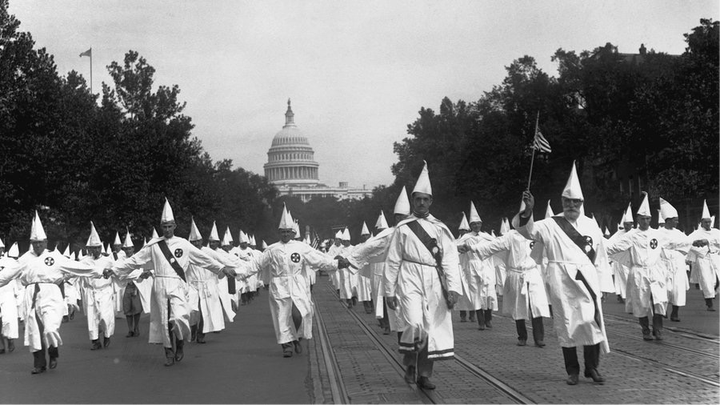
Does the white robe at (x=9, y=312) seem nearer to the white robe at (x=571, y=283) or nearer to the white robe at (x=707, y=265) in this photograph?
the white robe at (x=571, y=283)

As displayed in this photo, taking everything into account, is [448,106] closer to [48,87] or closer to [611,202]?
[611,202]

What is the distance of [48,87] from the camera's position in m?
39.7

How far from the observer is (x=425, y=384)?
10414 millimetres

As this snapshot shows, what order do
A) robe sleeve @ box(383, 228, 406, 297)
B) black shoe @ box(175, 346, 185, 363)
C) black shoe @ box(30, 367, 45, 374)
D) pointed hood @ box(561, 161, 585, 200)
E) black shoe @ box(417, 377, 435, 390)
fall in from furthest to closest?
black shoe @ box(175, 346, 185, 363)
black shoe @ box(30, 367, 45, 374)
pointed hood @ box(561, 161, 585, 200)
robe sleeve @ box(383, 228, 406, 297)
black shoe @ box(417, 377, 435, 390)

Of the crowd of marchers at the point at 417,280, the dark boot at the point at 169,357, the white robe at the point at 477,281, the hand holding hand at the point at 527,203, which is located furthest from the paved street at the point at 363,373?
the hand holding hand at the point at 527,203

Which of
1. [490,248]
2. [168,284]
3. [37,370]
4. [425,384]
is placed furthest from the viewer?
[490,248]

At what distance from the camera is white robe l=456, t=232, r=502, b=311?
1914cm

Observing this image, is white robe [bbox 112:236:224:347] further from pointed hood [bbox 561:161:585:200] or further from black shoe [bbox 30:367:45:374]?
pointed hood [bbox 561:161:585:200]

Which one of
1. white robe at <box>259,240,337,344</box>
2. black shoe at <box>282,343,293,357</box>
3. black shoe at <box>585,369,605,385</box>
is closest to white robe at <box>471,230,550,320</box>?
white robe at <box>259,240,337,344</box>

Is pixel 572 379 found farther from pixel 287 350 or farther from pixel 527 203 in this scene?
pixel 287 350

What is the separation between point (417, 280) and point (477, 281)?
9.47 meters

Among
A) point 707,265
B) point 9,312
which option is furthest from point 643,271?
point 9,312

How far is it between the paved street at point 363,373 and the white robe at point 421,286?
546 millimetres

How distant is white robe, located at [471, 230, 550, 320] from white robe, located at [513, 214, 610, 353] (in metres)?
4.42
